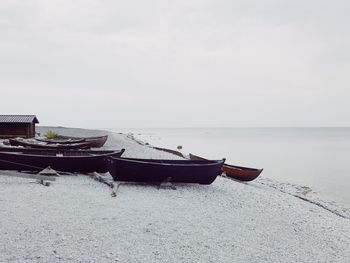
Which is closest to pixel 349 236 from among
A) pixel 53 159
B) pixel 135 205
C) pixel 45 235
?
pixel 135 205

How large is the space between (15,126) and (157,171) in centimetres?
2225

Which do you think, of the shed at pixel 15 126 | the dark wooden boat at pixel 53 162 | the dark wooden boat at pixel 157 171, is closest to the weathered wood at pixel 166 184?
the dark wooden boat at pixel 157 171

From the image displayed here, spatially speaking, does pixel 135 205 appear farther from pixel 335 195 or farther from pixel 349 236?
pixel 335 195

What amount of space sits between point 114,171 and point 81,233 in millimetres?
5791

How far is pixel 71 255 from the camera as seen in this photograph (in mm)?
6258

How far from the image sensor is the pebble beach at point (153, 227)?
667 cm

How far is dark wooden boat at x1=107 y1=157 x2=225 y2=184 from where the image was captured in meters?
13.0

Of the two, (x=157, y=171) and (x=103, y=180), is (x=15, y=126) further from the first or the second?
(x=157, y=171)

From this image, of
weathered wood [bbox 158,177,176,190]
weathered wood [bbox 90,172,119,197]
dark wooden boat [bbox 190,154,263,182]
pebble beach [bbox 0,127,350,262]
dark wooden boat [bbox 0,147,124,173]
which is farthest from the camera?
dark wooden boat [bbox 190,154,263,182]

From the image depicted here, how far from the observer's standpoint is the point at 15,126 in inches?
1233

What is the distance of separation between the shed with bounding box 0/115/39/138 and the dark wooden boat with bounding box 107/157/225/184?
20637 mm

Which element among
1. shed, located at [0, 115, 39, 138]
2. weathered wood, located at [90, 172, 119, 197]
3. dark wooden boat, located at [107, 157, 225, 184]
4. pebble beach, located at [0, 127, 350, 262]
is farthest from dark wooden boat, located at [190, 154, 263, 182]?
shed, located at [0, 115, 39, 138]

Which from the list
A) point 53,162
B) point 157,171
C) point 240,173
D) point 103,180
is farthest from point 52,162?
point 240,173

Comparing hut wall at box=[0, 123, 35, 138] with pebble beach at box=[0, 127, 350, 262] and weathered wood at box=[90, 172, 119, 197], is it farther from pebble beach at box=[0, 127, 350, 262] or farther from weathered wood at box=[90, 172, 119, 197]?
pebble beach at box=[0, 127, 350, 262]
